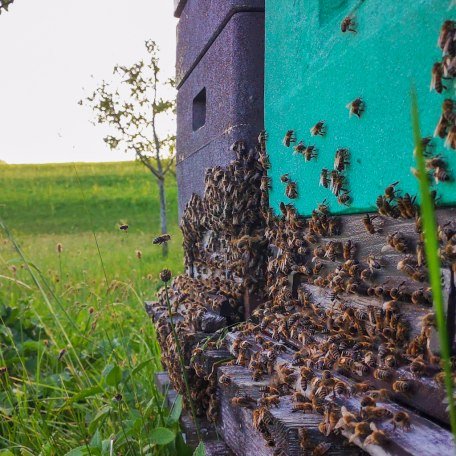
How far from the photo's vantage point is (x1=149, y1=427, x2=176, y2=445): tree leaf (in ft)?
7.07

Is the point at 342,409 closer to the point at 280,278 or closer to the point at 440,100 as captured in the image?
the point at 440,100

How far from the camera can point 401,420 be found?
1.26m

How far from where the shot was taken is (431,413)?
136 centimetres

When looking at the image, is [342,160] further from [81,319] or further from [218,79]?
[81,319]

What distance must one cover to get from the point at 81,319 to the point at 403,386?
3919 millimetres

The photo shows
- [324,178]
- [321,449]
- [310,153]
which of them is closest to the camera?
[321,449]

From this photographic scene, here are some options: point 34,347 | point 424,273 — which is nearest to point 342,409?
point 424,273

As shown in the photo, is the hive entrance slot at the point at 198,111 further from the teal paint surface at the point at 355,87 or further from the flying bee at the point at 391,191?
the flying bee at the point at 391,191

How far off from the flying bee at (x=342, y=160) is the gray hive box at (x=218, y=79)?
3.15 ft

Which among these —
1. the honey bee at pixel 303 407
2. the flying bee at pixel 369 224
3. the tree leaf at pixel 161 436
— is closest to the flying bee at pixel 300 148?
the flying bee at pixel 369 224

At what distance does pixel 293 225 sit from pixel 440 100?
0.94 meters

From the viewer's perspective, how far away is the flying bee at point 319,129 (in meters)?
1.92

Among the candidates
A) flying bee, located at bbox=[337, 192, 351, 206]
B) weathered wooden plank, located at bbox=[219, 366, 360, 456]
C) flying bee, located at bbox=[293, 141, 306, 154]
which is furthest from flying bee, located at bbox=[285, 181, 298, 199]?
weathered wooden plank, located at bbox=[219, 366, 360, 456]

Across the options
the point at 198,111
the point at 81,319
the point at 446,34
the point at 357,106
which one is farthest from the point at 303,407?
the point at 81,319
